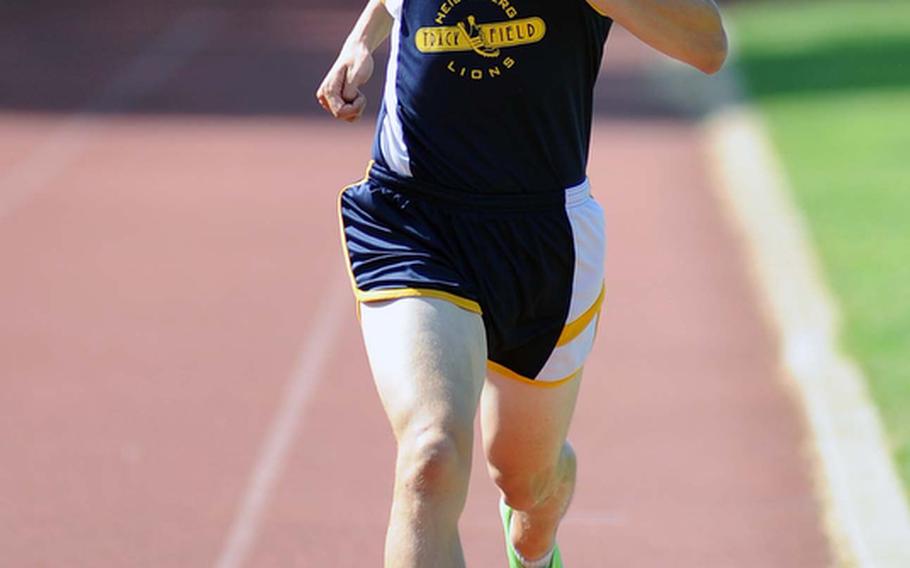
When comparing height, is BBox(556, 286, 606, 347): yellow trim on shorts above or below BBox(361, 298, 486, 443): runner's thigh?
below

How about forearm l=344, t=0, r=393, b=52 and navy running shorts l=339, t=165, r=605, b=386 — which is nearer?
navy running shorts l=339, t=165, r=605, b=386

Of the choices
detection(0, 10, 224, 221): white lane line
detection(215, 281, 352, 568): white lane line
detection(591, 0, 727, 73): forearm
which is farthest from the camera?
detection(0, 10, 224, 221): white lane line

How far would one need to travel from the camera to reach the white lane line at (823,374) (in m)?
5.82

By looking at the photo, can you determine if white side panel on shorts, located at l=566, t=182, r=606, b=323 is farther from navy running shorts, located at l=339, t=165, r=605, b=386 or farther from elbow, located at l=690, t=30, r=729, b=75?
elbow, located at l=690, t=30, r=729, b=75

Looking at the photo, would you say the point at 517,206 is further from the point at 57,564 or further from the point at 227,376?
the point at 227,376

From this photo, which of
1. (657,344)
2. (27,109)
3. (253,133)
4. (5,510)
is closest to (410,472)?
(5,510)

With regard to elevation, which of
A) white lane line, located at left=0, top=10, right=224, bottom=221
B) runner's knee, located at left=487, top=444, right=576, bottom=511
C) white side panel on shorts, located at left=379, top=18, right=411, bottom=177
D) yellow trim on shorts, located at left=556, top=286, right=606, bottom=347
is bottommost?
white lane line, located at left=0, top=10, right=224, bottom=221

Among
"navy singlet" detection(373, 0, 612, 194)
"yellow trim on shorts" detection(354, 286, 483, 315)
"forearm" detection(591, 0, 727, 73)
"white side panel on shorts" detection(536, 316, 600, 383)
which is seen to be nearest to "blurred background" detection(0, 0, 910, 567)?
"white side panel on shorts" detection(536, 316, 600, 383)

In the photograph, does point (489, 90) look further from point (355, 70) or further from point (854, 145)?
point (854, 145)

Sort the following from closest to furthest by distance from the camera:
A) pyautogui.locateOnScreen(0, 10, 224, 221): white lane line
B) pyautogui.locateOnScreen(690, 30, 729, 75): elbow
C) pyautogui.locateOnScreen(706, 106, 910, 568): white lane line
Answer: pyautogui.locateOnScreen(690, 30, 729, 75): elbow → pyautogui.locateOnScreen(706, 106, 910, 568): white lane line → pyautogui.locateOnScreen(0, 10, 224, 221): white lane line

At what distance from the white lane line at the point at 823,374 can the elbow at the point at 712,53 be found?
7.09ft

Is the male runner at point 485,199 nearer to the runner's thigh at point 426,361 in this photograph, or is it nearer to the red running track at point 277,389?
the runner's thigh at point 426,361

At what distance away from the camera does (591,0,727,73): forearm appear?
3.83 m

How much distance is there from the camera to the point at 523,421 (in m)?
4.41
